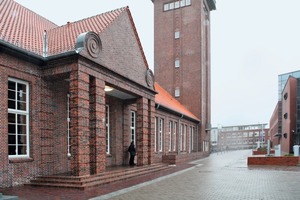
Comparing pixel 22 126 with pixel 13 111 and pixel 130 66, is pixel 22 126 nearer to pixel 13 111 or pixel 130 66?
pixel 13 111

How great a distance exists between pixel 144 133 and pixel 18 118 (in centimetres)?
772

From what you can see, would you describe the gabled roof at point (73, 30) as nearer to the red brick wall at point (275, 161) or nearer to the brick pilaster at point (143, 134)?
the brick pilaster at point (143, 134)

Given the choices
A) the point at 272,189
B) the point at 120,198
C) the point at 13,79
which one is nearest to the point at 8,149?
the point at 13,79

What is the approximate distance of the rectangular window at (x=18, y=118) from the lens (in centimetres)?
1097

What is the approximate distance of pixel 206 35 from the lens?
4094 cm

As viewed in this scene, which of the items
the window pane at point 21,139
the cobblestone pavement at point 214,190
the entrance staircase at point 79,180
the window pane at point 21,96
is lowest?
the cobblestone pavement at point 214,190

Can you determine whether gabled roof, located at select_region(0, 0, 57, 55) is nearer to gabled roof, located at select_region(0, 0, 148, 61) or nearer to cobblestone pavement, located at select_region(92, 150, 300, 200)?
gabled roof, located at select_region(0, 0, 148, 61)

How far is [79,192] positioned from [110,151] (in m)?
7.43

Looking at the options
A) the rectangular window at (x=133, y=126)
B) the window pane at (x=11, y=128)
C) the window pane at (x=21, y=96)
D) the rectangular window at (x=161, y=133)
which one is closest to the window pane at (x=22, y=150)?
the window pane at (x=11, y=128)

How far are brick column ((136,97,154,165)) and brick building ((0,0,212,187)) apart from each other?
2.26 ft

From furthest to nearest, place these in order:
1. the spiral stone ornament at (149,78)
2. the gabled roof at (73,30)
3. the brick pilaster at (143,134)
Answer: the spiral stone ornament at (149,78)
the brick pilaster at (143,134)
the gabled roof at (73,30)

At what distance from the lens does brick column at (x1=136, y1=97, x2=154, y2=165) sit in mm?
16953

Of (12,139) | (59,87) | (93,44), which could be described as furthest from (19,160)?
(93,44)

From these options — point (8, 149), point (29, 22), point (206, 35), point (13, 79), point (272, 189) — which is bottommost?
point (272, 189)
